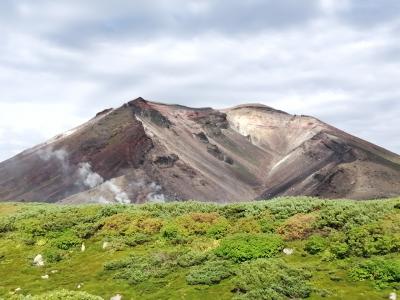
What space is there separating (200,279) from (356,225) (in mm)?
8289

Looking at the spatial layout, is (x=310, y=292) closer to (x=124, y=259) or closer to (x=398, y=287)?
(x=398, y=287)

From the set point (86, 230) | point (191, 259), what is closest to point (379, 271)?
point (191, 259)

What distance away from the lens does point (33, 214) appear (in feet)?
122

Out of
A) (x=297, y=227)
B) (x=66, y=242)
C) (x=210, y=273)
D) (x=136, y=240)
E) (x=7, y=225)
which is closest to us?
(x=210, y=273)

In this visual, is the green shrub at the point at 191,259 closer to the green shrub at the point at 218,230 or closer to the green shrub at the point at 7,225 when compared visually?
the green shrub at the point at 218,230

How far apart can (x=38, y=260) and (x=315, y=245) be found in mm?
13425

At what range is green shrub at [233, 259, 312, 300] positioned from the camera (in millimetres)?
20469

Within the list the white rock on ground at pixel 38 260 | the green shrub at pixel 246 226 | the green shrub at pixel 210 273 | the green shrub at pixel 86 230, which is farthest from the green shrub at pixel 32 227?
the green shrub at pixel 210 273

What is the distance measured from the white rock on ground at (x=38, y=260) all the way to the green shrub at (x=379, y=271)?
1468 centimetres

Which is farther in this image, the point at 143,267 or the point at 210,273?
the point at 143,267

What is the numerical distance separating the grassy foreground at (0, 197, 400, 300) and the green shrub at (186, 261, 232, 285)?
0.04m

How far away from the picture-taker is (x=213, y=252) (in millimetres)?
25578

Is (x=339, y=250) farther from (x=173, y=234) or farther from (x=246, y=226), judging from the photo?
(x=173, y=234)

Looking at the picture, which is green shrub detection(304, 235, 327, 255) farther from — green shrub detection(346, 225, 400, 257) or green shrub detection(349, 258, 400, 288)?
green shrub detection(349, 258, 400, 288)
